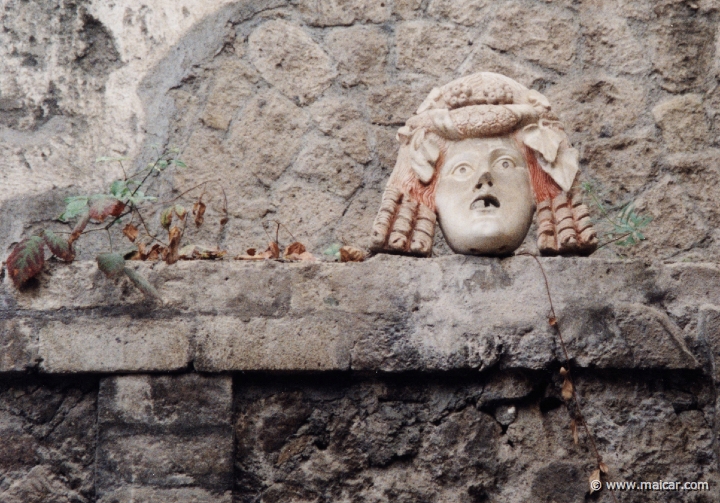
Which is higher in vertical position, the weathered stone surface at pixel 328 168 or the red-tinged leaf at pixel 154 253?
the weathered stone surface at pixel 328 168

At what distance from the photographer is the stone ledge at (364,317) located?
128 inches

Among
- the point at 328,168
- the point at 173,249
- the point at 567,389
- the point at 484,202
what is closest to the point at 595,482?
the point at 567,389

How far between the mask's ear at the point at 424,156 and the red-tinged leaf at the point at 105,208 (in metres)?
0.86

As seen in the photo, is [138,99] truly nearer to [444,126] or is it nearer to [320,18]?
[320,18]

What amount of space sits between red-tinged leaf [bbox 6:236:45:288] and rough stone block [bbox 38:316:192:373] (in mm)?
146

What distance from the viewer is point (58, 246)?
336cm

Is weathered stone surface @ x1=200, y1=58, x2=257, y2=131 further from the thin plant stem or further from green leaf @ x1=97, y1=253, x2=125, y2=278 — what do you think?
the thin plant stem

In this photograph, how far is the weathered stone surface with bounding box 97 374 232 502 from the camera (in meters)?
3.19

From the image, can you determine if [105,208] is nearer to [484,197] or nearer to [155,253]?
[155,253]

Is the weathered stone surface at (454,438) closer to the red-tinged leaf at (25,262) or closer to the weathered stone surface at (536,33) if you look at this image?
the red-tinged leaf at (25,262)

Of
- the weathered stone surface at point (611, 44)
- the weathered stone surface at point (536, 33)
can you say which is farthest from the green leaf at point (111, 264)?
the weathered stone surface at point (611, 44)

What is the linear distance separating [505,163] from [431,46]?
1.40m

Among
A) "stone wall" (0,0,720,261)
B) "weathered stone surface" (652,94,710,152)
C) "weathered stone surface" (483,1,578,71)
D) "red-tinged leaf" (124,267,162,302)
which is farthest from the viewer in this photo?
"weathered stone surface" (483,1,578,71)

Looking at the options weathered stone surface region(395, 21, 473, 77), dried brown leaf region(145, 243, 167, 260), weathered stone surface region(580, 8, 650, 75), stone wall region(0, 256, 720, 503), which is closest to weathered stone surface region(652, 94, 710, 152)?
weathered stone surface region(580, 8, 650, 75)
